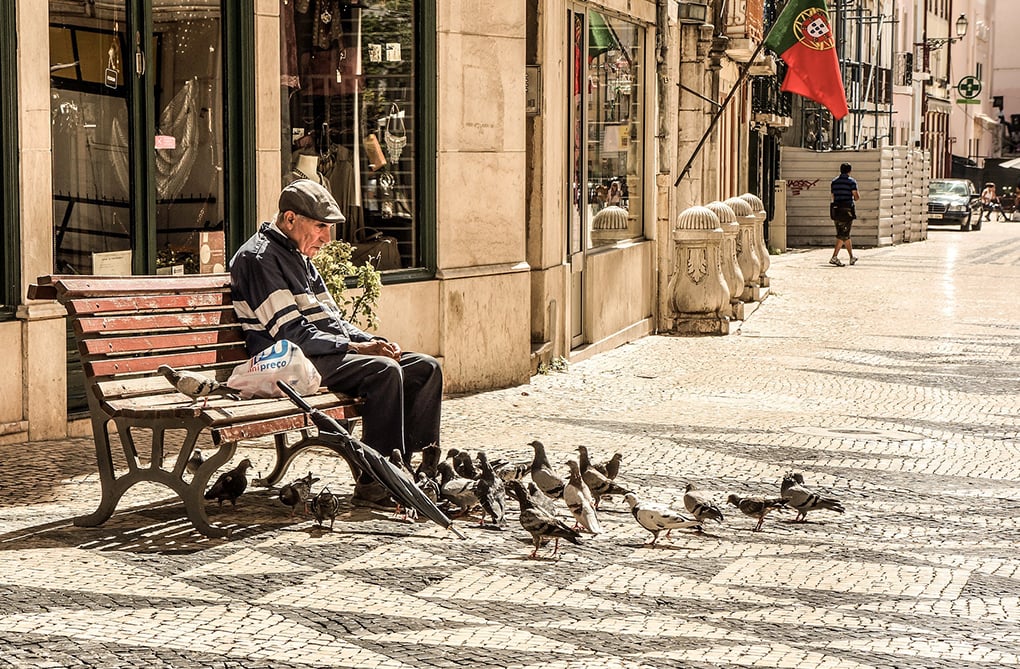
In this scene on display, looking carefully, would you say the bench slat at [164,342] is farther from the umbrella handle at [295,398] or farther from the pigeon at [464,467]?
the pigeon at [464,467]

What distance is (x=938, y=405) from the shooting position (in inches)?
459

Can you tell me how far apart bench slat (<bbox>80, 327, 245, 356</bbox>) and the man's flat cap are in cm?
63

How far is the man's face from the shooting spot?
757 centimetres

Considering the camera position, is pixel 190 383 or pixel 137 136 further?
pixel 137 136

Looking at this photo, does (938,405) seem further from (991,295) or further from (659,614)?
(991,295)

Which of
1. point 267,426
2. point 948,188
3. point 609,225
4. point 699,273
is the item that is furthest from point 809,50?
point 948,188

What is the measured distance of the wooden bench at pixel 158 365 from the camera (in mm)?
6762

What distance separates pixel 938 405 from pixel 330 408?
574 cm

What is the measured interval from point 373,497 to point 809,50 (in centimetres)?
1422

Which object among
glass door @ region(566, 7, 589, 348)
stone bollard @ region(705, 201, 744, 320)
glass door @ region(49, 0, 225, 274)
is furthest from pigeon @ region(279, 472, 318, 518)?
stone bollard @ region(705, 201, 744, 320)

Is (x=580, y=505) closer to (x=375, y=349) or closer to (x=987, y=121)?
(x=375, y=349)

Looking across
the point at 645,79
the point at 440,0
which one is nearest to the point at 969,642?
the point at 440,0

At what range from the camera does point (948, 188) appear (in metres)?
49.9

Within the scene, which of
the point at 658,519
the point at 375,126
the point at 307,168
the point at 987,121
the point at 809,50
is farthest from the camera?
the point at 987,121
